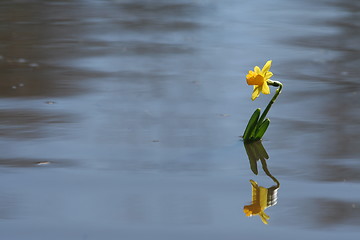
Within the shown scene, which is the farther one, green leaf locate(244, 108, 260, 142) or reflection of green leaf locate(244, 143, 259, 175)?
green leaf locate(244, 108, 260, 142)

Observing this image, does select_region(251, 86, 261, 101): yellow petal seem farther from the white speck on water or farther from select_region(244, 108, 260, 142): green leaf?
the white speck on water

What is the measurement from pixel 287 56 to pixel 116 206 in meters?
2.14

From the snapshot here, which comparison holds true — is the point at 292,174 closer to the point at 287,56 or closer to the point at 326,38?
the point at 287,56

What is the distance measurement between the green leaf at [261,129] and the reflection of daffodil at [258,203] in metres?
0.35

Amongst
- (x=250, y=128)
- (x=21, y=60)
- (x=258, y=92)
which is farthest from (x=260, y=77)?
(x=21, y=60)

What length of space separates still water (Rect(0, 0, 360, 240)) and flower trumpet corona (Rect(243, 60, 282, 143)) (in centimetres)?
6

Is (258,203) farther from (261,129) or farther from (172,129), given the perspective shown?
(172,129)

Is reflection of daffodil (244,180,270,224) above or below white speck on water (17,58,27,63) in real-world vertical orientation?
below

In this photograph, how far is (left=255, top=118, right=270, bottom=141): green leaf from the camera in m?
2.43

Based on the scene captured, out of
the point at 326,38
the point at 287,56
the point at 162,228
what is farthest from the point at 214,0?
the point at 162,228

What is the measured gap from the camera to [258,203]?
1.95 m

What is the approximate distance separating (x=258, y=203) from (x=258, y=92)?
57 cm

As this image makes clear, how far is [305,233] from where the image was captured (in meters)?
1.74

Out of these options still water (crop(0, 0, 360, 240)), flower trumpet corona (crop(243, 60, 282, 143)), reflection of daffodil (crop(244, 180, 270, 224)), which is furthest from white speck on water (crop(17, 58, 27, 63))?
reflection of daffodil (crop(244, 180, 270, 224))
